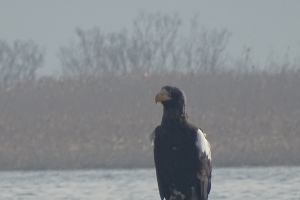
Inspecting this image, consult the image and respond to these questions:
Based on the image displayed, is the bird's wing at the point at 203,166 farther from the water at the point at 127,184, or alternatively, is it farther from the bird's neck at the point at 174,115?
the water at the point at 127,184

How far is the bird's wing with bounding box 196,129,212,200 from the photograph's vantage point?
1116cm

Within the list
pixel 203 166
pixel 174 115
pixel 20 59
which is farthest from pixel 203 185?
pixel 20 59

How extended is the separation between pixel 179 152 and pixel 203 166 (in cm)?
28

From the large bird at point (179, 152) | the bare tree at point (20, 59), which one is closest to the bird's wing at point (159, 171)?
the large bird at point (179, 152)

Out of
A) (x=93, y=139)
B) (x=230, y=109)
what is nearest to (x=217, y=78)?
(x=230, y=109)

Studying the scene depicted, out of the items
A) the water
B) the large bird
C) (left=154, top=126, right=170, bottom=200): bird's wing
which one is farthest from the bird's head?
the water

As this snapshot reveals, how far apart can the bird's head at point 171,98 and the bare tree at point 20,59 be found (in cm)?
2760

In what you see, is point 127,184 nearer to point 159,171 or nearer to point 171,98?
point 159,171

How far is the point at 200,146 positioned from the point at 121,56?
86.0 ft

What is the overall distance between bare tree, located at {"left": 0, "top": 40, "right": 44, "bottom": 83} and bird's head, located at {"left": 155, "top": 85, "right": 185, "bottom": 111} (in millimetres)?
27596

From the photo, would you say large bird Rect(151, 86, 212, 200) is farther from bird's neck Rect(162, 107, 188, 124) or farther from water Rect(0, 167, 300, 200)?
water Rect(0, 167, 300, 200)

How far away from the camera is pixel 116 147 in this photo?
2320 centimetres

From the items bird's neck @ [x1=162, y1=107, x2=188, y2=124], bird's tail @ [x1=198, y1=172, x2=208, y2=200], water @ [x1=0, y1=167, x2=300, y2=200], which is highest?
bird's neck @ [x1=162, y1=107, x2=188, y2=124]

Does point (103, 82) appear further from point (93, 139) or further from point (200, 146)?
point (200, 146)
